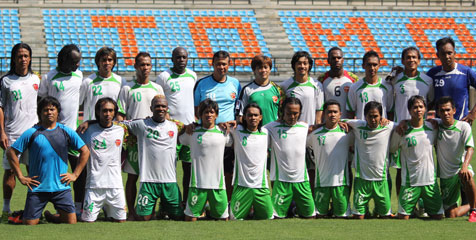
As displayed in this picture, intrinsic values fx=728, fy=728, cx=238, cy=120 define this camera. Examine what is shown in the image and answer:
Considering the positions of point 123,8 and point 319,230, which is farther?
point 123,8

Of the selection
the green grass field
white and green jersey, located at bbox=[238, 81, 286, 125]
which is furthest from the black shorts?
white and green jersey, located at bbox=[238, 81, 286, 125]

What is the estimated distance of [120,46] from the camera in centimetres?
2584

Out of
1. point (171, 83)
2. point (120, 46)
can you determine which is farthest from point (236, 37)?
point (171, 83)

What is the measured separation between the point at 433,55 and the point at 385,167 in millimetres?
20647

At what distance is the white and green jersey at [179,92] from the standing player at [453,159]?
275 cm

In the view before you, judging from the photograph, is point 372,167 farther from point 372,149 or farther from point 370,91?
point 370,91

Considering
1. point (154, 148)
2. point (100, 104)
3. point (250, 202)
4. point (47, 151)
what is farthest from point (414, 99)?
point (47, 151)

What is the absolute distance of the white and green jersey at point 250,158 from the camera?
758cm

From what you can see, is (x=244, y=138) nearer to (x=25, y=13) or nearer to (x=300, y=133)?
(x=300, y=133)

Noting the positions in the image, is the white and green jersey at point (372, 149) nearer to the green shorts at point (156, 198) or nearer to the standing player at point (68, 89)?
the green shorts at point (156, 198)

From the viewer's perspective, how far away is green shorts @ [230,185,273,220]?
755cm

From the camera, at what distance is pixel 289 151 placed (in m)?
7.66

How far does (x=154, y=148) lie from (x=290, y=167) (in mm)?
1440

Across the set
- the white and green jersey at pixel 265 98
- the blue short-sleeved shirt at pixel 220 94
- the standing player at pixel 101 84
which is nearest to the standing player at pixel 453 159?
the white and green jersey at pixel 265 98
